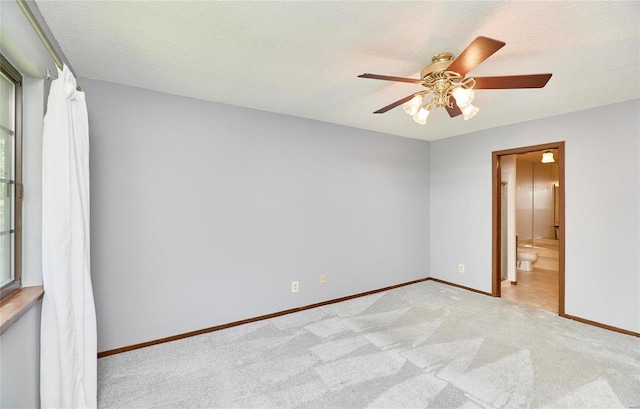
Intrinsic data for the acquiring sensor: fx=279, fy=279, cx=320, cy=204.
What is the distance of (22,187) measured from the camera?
151 centimetres

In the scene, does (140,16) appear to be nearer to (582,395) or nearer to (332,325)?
(332,325)

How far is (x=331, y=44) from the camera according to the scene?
1794mm

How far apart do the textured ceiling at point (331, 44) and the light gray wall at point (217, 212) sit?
1.33 feet

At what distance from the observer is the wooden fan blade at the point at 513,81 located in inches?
64.2

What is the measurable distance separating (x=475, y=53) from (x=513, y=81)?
0.46 m

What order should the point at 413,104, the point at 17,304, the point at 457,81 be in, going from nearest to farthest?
the point at 17,304 < the point at 457,81 < the point at 413,104

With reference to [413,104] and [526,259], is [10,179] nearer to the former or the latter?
[413,104]

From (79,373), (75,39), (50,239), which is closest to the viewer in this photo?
(50,239)

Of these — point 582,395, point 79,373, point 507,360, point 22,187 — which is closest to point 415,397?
point 507,360

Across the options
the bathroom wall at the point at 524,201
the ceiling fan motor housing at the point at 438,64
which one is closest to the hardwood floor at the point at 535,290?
the bathroom wall at the point at 524,201

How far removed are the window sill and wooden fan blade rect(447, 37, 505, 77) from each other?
2.41m

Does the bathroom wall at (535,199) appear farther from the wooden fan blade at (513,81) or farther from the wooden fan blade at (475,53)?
the wooden fan blade at (475,53)

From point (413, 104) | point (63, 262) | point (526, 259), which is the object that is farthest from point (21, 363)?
point (526, 259)

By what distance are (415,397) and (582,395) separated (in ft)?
3.74
